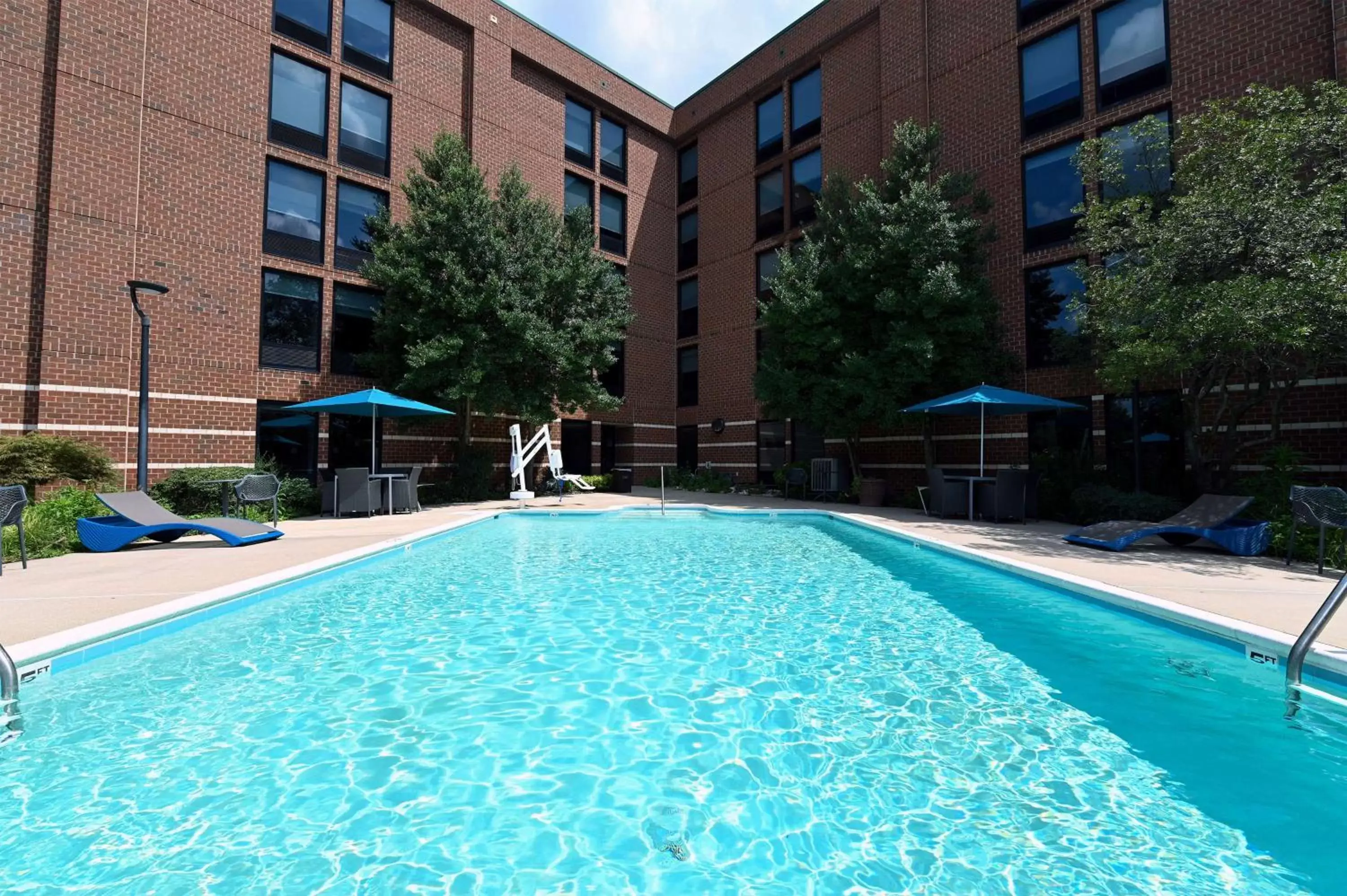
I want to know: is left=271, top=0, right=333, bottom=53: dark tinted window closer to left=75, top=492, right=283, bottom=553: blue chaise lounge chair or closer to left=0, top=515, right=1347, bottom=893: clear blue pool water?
left=75, top=492, right=283, bottom=553: blue chaise lounge chair

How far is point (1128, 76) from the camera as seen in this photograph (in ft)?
41.3

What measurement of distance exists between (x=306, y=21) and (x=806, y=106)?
14.2 m

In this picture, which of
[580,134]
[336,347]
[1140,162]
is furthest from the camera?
[580,134]

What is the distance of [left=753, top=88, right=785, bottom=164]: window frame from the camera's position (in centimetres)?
1964

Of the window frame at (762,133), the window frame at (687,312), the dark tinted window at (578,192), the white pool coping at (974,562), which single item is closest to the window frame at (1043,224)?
the window frame at (762,133)

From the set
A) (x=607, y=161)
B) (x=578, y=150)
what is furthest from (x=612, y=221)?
(x=578, y=150)

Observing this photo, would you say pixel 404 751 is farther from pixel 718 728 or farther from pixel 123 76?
pixel 123 76

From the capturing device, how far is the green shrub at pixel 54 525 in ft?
23.3

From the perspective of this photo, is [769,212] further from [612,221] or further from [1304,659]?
[1304,659]

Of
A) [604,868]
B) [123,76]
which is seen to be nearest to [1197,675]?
[604,868]

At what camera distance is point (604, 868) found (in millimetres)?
2217

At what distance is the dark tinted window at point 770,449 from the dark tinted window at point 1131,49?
1117 centimetres

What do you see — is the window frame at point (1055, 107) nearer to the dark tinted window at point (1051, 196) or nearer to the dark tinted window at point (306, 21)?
the dark tinted window at point (1051, 196)

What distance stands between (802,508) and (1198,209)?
28.1 ft
